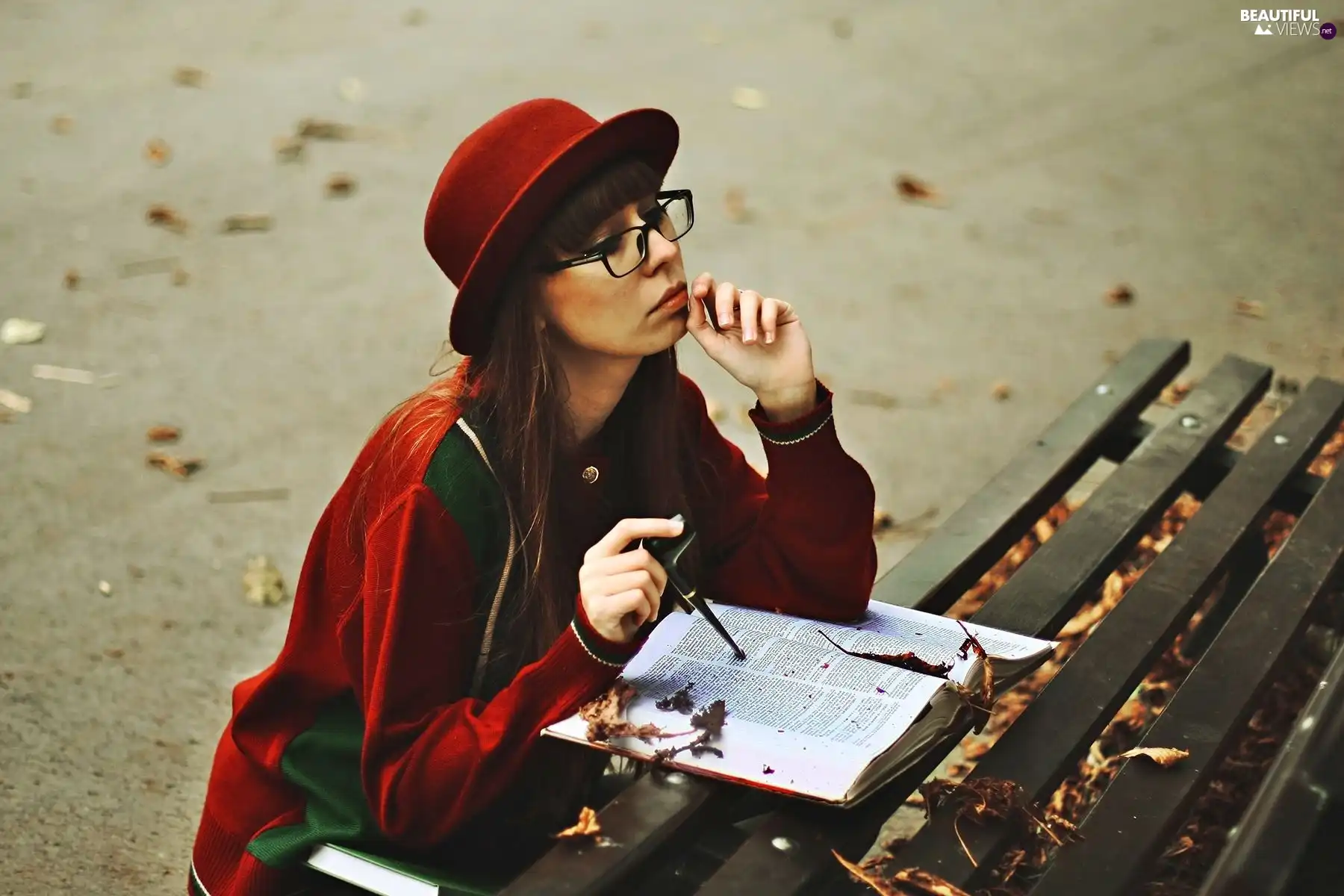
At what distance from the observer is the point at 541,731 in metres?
1.86

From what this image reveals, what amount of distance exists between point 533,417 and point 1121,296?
314cm

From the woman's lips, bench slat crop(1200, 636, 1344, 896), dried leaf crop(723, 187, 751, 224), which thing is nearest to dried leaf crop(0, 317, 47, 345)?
dried leaf crop(723, 187, 751, 224)

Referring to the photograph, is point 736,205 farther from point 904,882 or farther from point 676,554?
point 904,882

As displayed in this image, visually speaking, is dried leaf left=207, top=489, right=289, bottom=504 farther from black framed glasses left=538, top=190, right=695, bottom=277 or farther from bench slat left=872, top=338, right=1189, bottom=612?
black framed glasses left=538, top=190, right=695, bottom=277

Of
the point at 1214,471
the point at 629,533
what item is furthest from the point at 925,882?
the point at 1214,471

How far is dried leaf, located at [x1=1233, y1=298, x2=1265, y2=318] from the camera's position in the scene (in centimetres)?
457

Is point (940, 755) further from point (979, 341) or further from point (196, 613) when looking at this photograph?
point (979, 341)

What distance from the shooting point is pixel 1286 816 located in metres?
1.45

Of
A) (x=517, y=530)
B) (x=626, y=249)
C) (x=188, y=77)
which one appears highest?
(x=626, y=249)

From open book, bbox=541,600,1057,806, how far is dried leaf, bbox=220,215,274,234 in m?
3.34

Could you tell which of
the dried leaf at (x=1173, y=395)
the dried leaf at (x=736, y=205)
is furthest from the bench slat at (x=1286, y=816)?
the dried leaf at (x=736, y=205)

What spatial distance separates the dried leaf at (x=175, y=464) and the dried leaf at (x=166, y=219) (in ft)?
4.52

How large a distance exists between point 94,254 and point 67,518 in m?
1.49

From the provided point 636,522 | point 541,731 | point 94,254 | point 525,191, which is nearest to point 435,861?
point 541,731
